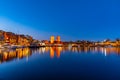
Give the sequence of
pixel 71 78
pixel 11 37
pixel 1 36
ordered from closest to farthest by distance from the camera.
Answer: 1. pixel 71 78
2. pixel 1 36
3. pixel 11 37

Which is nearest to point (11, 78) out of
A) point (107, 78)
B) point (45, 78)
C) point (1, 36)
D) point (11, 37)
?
point (45, 78)

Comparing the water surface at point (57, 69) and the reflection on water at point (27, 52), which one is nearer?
the water surface at point (57, 69)

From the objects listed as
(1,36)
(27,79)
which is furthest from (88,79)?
(1,36)

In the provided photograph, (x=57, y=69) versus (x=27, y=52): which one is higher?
(x=57, y=69)

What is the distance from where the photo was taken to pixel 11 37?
15050 cm

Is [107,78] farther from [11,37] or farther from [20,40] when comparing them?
[20,40]

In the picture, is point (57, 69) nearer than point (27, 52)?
Yes

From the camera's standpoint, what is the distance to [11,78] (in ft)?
69.7

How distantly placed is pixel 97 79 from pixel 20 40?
14949cm

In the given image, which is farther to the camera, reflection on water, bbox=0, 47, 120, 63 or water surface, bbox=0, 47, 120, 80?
reflection on water, bbox=0, 47, 120, 63

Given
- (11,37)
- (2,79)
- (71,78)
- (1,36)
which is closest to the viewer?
(2,79)

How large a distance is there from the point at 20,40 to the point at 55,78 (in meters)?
148

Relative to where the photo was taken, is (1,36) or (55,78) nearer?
(55,78)

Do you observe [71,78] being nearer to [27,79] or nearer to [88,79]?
[88,79]
